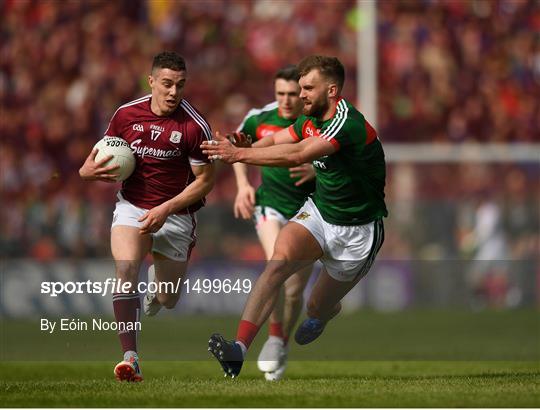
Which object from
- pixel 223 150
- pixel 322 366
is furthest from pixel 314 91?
pixel 322 366

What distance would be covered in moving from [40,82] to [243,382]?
43.1 ft

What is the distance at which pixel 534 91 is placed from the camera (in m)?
20.8

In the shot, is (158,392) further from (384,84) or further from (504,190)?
(384,84)

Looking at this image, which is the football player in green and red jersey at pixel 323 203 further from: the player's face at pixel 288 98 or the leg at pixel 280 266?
the player's face at pixel 288 98

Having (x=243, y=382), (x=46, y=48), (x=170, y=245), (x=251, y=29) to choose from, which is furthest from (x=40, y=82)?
(x=243, y=382)

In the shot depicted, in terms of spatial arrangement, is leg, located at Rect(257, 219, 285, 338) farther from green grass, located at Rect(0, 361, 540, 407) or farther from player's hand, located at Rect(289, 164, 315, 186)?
green grass, located at Rect(0, 361, 540, 407)

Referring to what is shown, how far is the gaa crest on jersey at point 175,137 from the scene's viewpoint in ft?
31.3

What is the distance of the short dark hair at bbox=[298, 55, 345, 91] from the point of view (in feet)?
29.6

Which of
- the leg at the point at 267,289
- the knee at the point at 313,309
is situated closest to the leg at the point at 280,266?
the leg at the point at 267,289

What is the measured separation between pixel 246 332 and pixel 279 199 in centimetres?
230

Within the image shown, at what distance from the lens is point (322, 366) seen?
40.1 ft

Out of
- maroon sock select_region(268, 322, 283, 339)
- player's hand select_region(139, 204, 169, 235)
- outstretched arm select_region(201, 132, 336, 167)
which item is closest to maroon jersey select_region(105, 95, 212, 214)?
player's hand select_region(139, 204, 169, 235)

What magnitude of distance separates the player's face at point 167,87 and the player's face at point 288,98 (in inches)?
52.0

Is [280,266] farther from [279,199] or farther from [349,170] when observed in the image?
[279,199]
